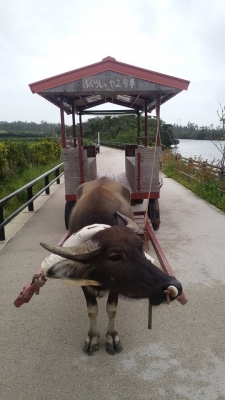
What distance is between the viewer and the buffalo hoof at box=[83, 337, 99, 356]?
2488 mm

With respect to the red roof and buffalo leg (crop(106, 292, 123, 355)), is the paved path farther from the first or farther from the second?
the red roof

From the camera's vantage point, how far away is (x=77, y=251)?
6.04ft

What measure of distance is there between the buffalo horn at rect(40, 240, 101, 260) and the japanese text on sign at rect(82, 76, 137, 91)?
3.16m

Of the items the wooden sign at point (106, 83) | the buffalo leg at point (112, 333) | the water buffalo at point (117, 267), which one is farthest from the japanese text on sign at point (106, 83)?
the buffalo leg at point (112, 333)

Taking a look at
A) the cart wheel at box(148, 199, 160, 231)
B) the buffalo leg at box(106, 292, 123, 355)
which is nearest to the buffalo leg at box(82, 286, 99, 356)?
the buffalo leg at box(106, 292, 123, 355)

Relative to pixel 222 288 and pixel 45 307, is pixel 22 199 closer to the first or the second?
pixel 45 307

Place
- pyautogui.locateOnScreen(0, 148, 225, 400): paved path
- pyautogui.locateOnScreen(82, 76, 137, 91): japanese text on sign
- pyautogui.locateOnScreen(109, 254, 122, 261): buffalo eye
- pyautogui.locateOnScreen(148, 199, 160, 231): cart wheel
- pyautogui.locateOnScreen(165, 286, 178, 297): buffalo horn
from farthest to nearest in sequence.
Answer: pyautogui.locateOnScreen(148, 199, 160, 231): cart wheel < pyautogui.locateOnScreen(82, 76, 137, 91): japanese text on sign < pyautogui.locateOnScreen(0, 148, 225, 400): paved path < pyautogui.locateOnScreen(109, 254, 122, 261): buffalo eye < pyautogui.locateOnScreen(165, 286, 178, 297): buffalo horn

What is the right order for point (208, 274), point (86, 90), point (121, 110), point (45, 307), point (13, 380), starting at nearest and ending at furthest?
point (13, 380) → point (45, 307) → point (208, 274) → point (86, 90) → point (121, 110)

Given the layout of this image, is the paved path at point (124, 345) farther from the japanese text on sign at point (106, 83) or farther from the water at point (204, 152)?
the water at point (204, 152)

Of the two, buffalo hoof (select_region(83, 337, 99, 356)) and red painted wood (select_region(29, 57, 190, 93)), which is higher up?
red painted wood (select_region(29, 57, 190, 93))

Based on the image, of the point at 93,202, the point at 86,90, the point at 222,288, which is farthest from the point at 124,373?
the point at 86,90

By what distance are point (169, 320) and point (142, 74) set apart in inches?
136

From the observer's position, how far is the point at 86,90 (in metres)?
4.41

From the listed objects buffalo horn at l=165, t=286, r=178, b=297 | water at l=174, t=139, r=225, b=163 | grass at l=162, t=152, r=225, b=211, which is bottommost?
grass at l=162, t=152, r=225, b=211
